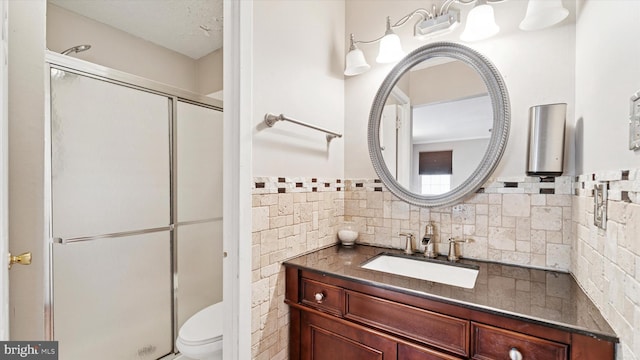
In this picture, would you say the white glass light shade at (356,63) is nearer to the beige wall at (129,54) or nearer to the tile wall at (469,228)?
the tile wall at (469,228)

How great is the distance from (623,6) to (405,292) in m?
1.08

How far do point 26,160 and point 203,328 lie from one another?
3.94ft

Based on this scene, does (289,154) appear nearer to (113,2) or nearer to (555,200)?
(555,200)

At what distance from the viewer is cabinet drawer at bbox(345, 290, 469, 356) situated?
0.95 metres

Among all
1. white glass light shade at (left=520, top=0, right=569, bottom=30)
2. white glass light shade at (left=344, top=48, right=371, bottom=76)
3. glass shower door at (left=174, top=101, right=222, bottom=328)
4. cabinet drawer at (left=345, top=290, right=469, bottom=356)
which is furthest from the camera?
glass shower door at (left=174, top=101, right=222, bottom=328)

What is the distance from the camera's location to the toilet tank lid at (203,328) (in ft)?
4.91

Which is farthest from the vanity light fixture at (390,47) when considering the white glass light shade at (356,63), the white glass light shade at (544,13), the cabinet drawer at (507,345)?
the cabinet drawer at (507,345)

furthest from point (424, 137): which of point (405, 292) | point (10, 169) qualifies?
point (10, 169)

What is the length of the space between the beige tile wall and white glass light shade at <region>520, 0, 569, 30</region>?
2.17 feet

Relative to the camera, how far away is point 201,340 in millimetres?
1475

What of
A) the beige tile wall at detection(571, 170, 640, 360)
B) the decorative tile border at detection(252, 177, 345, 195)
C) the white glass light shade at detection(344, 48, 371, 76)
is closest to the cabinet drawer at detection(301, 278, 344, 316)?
the decorative tile border at detection(252, 177, 345, 195)

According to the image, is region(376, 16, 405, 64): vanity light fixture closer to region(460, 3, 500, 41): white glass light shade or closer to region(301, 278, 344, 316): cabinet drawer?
region(460, 3, 500, 41): white glass light shade

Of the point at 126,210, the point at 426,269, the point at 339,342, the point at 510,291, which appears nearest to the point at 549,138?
the point at 510,291

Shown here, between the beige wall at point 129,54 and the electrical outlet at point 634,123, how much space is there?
2636 mm
